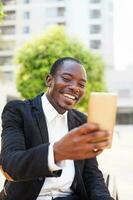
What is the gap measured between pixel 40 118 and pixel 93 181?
48 centimetres

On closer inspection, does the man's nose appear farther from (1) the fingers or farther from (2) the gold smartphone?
(1) the fingers

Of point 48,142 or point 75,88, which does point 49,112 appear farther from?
point 75,88

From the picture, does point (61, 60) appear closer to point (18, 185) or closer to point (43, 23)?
point (18, 185)

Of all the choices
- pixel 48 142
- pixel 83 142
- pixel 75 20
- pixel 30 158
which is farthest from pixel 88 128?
pixel 75 20

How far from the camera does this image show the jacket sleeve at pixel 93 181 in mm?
2324

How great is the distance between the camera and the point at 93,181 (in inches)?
93.9

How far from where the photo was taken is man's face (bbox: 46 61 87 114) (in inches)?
78.5

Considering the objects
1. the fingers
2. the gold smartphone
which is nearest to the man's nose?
the gold smartphone

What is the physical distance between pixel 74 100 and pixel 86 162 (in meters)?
0.53

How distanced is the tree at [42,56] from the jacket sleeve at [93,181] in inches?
866

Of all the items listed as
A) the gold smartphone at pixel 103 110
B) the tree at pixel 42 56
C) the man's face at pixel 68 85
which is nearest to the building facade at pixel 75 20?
the tree at pixel 42 56

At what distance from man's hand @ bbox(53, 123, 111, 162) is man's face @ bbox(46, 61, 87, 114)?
58cm

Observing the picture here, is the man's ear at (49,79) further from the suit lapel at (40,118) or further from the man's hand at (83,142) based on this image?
the man's hand at (83,142)

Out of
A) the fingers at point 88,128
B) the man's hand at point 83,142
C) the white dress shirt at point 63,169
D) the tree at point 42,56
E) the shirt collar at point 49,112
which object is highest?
the fingers at point 88,128
